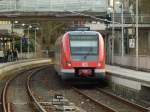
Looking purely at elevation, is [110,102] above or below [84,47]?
below

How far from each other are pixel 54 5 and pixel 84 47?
31.9 metres

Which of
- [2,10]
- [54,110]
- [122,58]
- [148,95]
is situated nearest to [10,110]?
[54,110]

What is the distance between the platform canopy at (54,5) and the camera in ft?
200

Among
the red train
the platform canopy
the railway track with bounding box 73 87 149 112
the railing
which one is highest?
the platform canopy

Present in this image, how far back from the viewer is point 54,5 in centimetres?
6181

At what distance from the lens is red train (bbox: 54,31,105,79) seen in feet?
97.2

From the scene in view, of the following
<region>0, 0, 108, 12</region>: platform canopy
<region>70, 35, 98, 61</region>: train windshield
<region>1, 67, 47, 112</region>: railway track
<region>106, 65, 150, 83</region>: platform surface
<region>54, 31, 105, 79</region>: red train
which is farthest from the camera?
<region>0, 0, 108, 12</region>: platform canopy

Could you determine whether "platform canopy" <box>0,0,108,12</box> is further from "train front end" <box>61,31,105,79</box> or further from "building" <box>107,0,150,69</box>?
"train front end" <box>61,31,105,79</box>

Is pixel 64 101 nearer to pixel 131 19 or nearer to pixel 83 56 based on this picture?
pixel 83 56

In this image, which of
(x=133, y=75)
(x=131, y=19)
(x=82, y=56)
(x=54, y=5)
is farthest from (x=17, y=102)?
(x=131, y=19)

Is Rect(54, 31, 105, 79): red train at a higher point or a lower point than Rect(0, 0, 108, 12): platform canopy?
lower

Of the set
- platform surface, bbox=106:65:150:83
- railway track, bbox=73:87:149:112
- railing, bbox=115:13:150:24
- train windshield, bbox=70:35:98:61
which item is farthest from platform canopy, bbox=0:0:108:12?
railway track, bbox=73:87:149:112

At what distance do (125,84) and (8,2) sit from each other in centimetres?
3732

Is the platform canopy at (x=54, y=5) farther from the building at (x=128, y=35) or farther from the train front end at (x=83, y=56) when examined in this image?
the train front end at (x=83, y=56)
